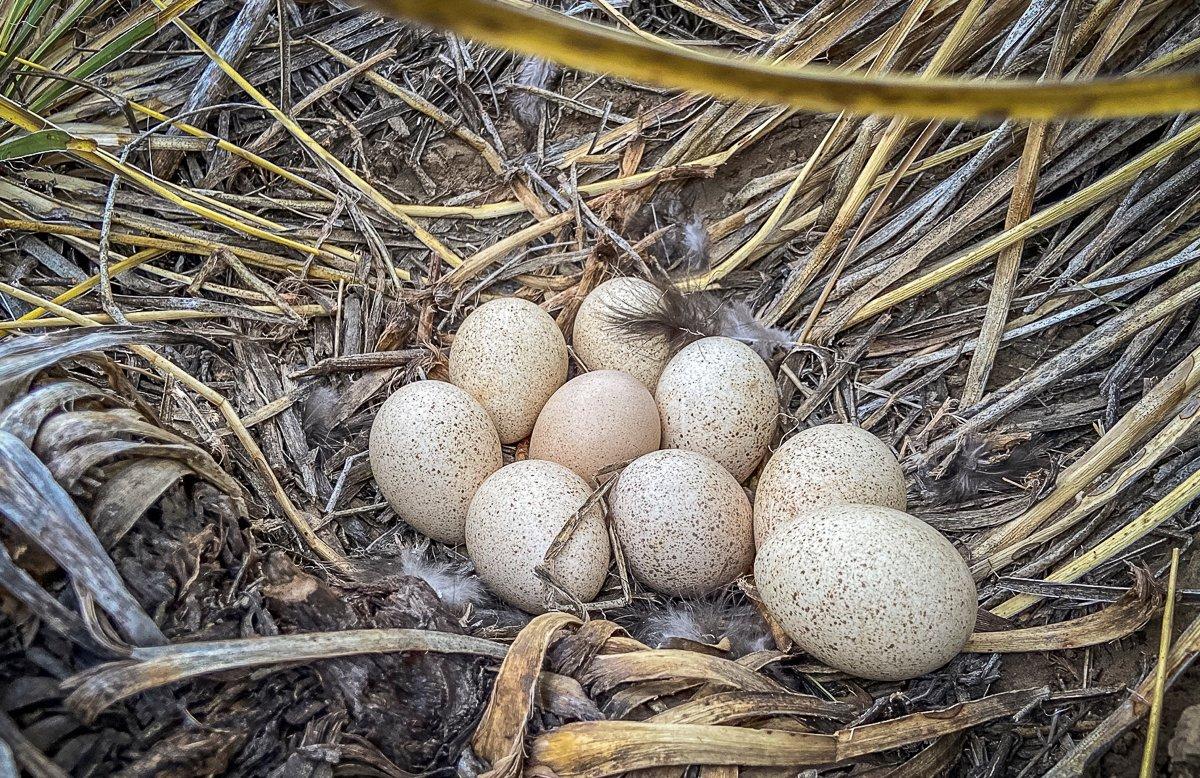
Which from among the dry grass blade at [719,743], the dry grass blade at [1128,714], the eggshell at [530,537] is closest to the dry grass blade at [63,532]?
the dry grass blade at [719,743]

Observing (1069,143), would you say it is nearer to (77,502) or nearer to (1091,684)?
(1091,684)

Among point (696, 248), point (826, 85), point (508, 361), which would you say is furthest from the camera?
point (696, 248)

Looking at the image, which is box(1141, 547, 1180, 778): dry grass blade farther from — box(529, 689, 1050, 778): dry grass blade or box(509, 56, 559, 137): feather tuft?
box(509, 56, 559, 137): feather tuft

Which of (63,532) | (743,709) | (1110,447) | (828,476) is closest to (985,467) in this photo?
(1110,447)

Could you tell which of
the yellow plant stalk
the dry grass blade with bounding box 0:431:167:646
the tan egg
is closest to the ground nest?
the dry grass blade with bounding box 0:431:167:646

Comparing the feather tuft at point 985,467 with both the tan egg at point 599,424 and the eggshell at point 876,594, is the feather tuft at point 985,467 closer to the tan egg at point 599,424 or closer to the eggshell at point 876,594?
the eggshell at point 876,594

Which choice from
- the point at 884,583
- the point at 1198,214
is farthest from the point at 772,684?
the point at 1198,214

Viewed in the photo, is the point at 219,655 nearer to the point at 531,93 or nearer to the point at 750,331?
the point at 750,331
